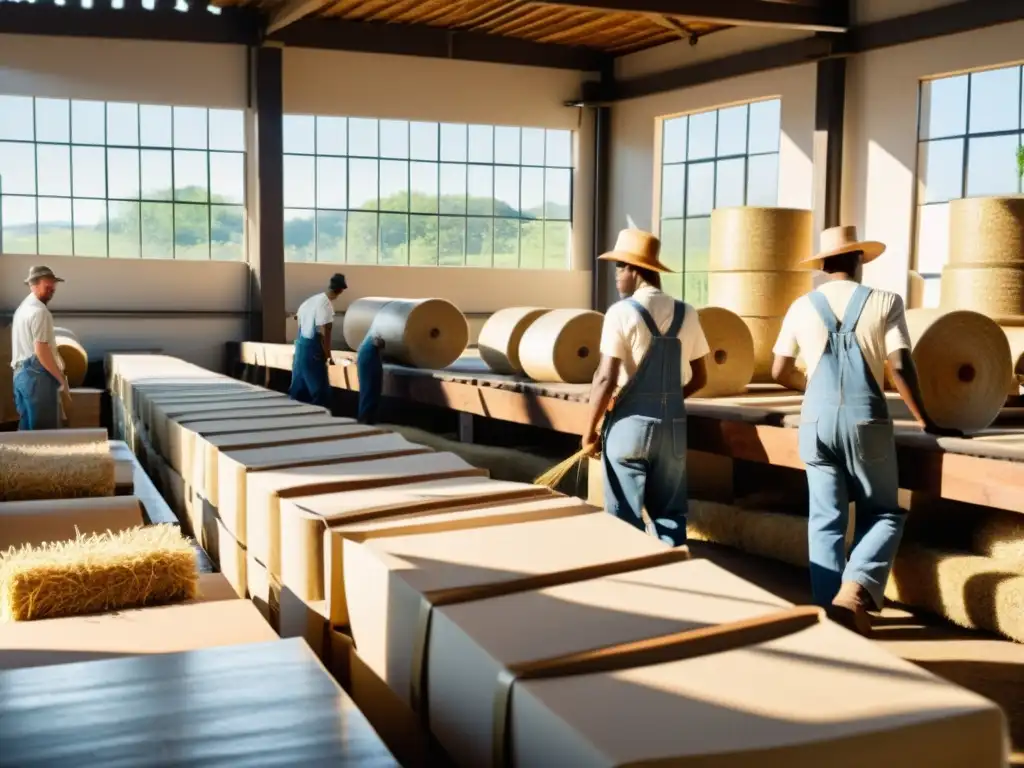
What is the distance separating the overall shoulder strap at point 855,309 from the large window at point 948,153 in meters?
7.61

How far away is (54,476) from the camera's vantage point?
13.4 feet

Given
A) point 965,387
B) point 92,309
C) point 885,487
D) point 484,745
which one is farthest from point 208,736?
point 92,309

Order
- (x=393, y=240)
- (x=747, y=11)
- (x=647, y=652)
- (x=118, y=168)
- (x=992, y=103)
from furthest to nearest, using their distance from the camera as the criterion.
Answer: (x=393, y=240)
(x=118, y=168)
(x=747, y=11)
(x=992, y=103)
(x=647, y=652)

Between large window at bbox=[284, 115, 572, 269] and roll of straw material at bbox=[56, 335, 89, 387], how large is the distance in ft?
10.7

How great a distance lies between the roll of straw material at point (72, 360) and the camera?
1230 centimetres

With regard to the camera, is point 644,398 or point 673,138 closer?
point 644,398

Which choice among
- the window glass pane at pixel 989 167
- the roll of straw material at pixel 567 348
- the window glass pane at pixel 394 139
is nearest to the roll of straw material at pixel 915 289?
the window glass pane at pixel 989 167

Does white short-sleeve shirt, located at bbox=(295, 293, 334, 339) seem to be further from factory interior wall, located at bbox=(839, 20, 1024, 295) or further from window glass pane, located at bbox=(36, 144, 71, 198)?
window glass pane, located at bbox=(36, 144, 71, 198)

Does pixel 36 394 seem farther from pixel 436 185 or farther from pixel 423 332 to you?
pixel 436 185

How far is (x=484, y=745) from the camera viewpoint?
69.1 inches

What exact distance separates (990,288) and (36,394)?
7.23 m

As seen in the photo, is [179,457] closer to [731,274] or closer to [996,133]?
[731,274]

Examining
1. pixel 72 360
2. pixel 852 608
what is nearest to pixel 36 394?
pixel 72 360

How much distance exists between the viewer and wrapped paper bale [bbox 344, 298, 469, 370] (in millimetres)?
11203
